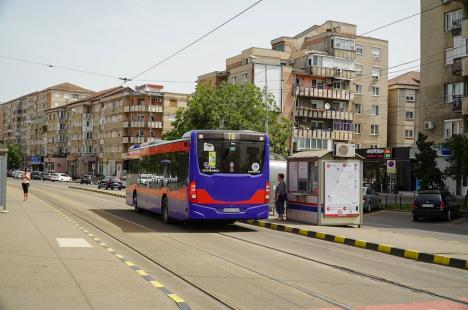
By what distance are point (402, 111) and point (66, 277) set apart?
75685 millimetres

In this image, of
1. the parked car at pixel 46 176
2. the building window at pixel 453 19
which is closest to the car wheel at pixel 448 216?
the building window at pixel 453 19

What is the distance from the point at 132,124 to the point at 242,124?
5528 centimetres

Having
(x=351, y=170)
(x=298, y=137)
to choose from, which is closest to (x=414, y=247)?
(x=351, y=170)

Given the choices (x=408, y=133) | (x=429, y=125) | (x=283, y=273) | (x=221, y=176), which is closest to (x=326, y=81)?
(x=408, y=133)

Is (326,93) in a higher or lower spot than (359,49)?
lower

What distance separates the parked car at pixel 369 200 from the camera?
3484 cm

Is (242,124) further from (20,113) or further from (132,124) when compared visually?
(20,113)

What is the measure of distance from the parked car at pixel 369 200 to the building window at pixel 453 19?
18.5 meters

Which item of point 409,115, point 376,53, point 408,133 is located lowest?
point 408,133

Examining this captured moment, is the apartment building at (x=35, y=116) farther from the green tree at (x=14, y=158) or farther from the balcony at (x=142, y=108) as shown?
the balcony at (x=142, y=108)

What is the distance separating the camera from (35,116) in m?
161

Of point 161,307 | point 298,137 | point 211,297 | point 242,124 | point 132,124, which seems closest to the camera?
point 161,307

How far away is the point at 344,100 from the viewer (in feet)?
257

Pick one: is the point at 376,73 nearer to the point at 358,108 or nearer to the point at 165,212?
the point at 358,108
